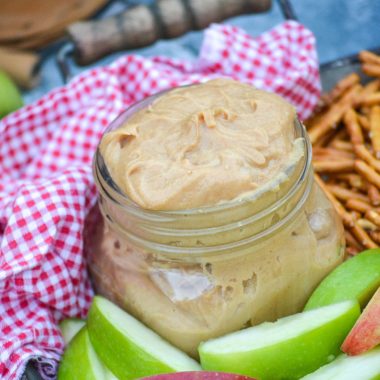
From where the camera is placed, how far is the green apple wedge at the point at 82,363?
2.63 feet

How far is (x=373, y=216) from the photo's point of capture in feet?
3.09

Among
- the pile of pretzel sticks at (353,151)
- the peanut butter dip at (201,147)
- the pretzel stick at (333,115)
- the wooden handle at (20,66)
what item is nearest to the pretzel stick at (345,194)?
the pile of pretzel sticks at (353,151)

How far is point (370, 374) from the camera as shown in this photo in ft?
2.23

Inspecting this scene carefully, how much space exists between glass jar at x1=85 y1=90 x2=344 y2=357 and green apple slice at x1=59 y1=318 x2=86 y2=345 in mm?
107

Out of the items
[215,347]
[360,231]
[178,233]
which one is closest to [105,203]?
[178,233]

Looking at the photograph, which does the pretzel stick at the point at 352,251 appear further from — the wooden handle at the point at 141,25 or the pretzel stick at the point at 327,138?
the wooden handle at the point at 141,25

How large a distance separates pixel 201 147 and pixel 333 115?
1.33 ft

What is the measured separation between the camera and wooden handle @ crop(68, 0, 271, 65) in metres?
1.47

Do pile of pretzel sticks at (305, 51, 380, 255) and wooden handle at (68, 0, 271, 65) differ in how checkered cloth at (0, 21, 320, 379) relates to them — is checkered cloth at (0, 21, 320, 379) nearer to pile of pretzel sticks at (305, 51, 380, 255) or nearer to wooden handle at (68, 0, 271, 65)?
pile of pretzel sticks at (305, 51, 380, 255)

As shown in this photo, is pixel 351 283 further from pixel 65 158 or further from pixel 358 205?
pixel 65 158

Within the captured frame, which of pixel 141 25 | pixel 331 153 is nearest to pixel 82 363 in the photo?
pixel 331 153

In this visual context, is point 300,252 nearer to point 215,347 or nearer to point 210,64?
point 215,347

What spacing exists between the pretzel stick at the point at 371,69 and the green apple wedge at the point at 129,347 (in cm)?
61

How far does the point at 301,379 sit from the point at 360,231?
295mm
